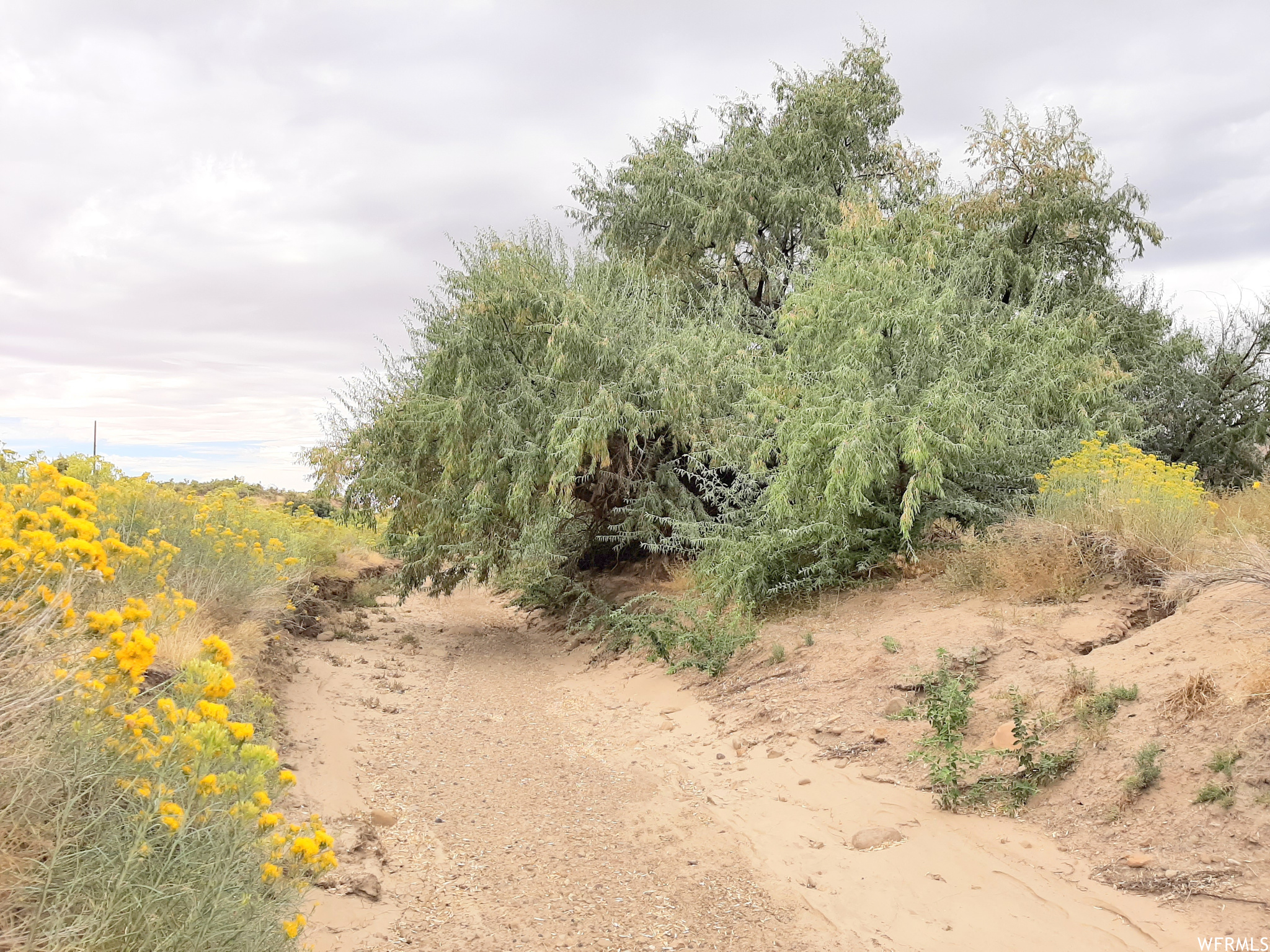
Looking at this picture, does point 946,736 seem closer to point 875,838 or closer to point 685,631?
point 875,838

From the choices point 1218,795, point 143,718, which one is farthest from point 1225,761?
point 143,718

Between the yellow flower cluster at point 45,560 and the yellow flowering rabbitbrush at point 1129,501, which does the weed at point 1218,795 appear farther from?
the yellow flower cluster at point 45,560

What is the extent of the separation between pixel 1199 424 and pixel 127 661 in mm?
18542

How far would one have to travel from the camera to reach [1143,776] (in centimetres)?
447

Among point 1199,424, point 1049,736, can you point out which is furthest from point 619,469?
point 1199,424

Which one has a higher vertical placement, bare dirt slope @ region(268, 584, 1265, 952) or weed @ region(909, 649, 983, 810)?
weed @ region(909, 649, 983, 810)

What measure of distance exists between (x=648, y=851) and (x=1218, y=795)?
2.99 metres

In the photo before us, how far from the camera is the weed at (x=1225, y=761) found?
4.29m

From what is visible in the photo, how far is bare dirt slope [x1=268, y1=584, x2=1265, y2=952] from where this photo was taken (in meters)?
3.93

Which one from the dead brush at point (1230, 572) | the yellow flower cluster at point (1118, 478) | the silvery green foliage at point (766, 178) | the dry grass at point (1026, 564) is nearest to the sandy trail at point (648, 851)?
the dead brush at point (1230, 572)

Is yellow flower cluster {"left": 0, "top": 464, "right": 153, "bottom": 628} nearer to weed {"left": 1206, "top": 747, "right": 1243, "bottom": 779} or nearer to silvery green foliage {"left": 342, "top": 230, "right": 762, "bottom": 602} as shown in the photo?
weed {"left": 1206, "top": 747, "right": 1243, "bottom": 779}

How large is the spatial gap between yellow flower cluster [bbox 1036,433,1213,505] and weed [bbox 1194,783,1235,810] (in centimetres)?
360

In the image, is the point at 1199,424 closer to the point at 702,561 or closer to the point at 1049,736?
the point at 702,561

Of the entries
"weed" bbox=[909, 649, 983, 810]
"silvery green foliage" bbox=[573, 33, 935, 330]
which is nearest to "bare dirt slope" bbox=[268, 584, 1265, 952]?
"weed" bbox=[909, 649, 983, 810]
